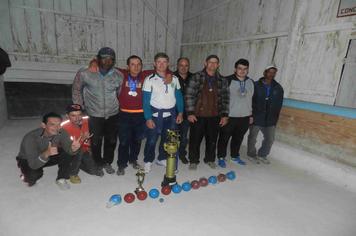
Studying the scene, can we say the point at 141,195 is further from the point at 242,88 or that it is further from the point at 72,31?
the point at 72,31

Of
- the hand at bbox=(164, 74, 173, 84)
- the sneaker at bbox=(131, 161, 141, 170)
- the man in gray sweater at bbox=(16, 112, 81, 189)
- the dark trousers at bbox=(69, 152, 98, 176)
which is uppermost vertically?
the hand at bbox=(164, 74, 173, 84)

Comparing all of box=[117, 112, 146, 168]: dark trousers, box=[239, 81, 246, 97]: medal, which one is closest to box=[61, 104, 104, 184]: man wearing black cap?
box=[117, 112, 146, 168]: dark trousers

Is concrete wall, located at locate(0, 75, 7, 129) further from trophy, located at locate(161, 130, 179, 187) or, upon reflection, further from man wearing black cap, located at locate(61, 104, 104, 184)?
trophy, located at locate(161, 130, 179, 187)

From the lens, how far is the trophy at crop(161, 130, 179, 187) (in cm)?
313

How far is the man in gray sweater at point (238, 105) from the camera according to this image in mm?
3854

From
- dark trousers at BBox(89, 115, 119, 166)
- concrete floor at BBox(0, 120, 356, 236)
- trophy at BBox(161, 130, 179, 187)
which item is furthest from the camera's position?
dark trousers at BBox(89, 115, 119, 166)

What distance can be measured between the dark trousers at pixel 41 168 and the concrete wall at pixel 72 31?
150 inches

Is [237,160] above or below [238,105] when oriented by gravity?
below

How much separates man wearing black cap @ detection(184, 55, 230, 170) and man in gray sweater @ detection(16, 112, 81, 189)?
5.70ft

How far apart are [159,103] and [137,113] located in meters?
0.35

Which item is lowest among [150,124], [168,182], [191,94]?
[168,182]

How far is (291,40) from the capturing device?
13.8 feet

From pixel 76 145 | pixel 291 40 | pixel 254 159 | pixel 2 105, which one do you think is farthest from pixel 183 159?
pixel 2 105

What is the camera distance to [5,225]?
7.78 feet
